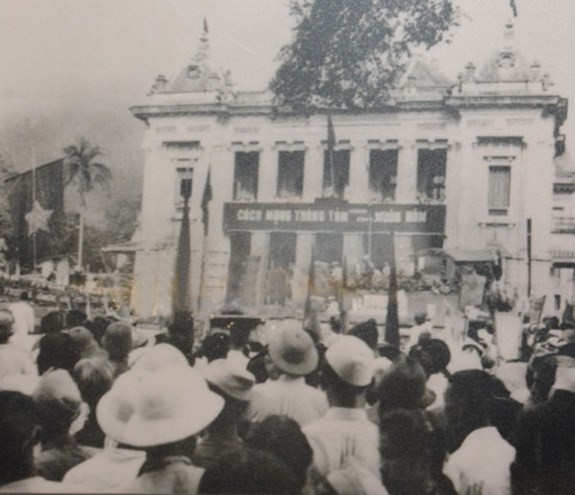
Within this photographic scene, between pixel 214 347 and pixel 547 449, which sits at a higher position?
pixel 214 347

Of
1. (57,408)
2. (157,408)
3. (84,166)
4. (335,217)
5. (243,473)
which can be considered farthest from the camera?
(84,166)

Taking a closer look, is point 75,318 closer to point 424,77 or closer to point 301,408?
point 301,408

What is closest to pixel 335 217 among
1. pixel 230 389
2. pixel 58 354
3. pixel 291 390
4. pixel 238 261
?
pixel 238 261

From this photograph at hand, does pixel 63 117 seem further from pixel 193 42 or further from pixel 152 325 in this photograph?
pixel 152 325

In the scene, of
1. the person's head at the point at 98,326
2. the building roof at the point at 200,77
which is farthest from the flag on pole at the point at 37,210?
the building roof at the point at 200,77

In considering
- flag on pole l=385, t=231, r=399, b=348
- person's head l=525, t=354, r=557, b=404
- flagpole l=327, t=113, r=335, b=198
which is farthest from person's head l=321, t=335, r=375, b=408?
flagpole l=327, t=113, r=335, b=198

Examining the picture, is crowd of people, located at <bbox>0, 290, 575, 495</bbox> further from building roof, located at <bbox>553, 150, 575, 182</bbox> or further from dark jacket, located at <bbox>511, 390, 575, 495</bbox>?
building roof, located at <bbox>553, 150, 575, 182</bbox>

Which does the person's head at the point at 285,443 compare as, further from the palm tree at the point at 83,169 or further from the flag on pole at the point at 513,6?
the flag on pole at the point at 513,6
